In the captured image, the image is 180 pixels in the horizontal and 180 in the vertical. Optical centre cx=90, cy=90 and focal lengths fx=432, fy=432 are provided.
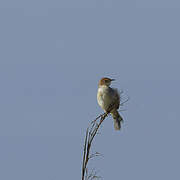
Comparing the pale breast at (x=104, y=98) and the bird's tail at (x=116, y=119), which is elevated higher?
the pale breast at (x=104, y=98)

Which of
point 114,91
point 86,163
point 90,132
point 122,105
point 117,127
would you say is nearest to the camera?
point 86,163

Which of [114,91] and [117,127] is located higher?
[114,91]

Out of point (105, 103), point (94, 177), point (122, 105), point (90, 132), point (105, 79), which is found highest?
point (105, 79)

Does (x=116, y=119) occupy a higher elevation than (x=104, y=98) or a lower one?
lower

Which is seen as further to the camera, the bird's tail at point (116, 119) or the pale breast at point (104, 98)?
the pale breast at point (104, 98)

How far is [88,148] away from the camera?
299 centimetres

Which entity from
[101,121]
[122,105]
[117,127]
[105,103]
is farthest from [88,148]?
[105,103]

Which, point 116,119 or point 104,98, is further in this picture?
point 104,98

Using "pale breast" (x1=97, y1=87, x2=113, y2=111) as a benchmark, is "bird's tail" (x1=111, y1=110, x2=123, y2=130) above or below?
below

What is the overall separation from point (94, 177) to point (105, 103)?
560cm

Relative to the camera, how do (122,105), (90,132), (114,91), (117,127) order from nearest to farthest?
(90,132) < (122,105) < (117,127) < (114,91)

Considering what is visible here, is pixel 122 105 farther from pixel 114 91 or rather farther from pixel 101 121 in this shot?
pixel 114 91

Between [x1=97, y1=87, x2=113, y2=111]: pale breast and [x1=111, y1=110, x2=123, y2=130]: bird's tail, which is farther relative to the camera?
[x1=97, y1=87, x2=113, y2=111]: pale breast

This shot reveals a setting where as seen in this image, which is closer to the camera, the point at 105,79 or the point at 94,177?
the point at 94,177
